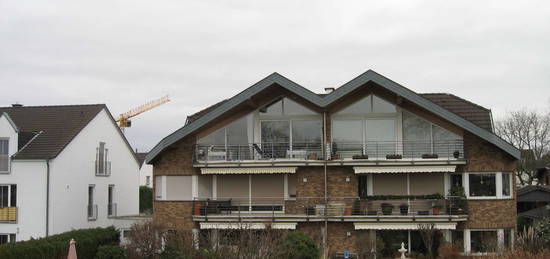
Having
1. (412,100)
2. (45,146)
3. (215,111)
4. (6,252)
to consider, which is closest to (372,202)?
(412,100)

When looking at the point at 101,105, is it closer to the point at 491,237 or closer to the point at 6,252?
the point at 6,252

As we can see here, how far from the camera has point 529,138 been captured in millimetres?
62406

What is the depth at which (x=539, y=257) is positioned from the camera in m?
12.8

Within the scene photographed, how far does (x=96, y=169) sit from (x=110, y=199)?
10.2 feet

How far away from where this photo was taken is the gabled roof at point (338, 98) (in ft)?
91.9

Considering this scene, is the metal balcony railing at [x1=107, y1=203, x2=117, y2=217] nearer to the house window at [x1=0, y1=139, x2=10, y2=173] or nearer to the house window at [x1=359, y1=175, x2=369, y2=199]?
the house window at [x1=0, y1=139, x2=10, y2=173]

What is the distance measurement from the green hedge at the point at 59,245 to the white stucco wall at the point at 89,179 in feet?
18.5

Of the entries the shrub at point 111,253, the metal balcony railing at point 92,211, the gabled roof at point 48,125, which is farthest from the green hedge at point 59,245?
the metal balcony railing at point 92,211

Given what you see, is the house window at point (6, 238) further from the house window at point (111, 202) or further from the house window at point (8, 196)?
the house window at point (111, 202)

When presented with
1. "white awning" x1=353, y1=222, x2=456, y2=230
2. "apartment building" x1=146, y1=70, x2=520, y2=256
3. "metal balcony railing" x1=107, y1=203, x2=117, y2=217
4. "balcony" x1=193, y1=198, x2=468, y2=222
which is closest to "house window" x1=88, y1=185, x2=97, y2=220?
"metal balcony railing" x1=107, y1=203, x2=117, y2=217

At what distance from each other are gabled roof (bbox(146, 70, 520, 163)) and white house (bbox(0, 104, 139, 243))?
7.54 meters

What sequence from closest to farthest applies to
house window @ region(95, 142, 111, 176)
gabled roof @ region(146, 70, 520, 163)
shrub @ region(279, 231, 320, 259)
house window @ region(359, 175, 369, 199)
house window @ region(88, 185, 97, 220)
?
1. shrub @ region(279, 231, 320, 259)
2. gabled roof @ region(146, 70, 520, 163)
3. house window @ region(359, 175, 369, 199)
4. house window @ region(88, 185, 97, 220)
5. house window @ region(95, 142, 111, 176)

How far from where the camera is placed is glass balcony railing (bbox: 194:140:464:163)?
29.6 m

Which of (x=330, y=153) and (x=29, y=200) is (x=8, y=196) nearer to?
(x=29, y=200)
